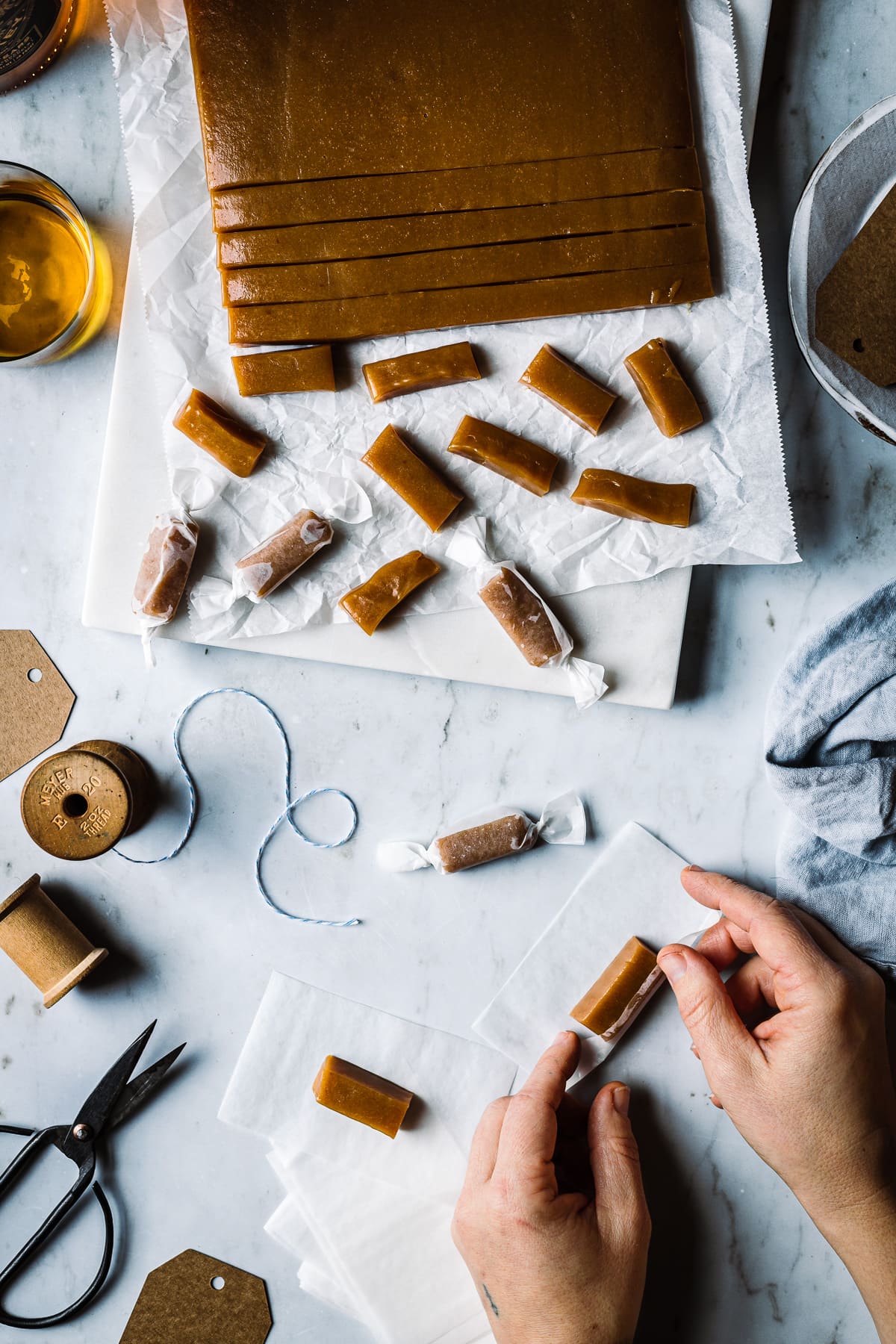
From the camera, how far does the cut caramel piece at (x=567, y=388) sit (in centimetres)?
181

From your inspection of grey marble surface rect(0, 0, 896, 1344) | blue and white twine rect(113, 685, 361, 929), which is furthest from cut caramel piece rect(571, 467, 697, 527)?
blue and white twine rect(113, 685, 361, 929)

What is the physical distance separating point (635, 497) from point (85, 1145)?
63.6 inches

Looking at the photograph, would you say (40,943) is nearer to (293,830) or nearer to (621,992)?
(293,830)

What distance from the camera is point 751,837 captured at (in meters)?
1.99

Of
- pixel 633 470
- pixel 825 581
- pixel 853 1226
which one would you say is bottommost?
pixel 853 1226

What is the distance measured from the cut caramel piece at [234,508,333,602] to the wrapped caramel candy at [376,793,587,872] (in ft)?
1.88

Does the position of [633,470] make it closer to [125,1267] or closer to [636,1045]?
[636,1045]

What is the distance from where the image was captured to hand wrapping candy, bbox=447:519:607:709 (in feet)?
5.99

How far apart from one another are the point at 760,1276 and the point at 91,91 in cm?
268

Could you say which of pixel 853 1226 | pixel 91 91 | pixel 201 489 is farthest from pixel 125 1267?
pixel 91 91

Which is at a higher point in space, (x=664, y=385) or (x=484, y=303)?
(x=484, y=303)

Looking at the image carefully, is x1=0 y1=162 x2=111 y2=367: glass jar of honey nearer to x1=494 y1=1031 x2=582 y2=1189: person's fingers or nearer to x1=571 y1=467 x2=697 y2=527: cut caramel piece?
x1=571 y1=467 x2=697 y2=527: cut caramel piece

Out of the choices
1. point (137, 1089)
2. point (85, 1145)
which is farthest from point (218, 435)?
point (85, 1145)

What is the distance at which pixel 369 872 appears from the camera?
1979mm
